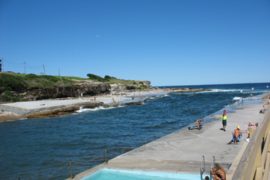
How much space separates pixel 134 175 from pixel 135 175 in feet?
0.14

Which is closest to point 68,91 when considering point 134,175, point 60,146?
point 60,146

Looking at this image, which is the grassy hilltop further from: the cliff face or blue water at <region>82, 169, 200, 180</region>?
blue water at <region>82, 169, 200, 180</region>

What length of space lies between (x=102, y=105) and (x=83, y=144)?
4630 centimetres

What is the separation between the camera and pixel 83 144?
28.8 meters

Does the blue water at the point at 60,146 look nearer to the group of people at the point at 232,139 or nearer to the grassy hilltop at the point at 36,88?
the group of people at the point at 232,139

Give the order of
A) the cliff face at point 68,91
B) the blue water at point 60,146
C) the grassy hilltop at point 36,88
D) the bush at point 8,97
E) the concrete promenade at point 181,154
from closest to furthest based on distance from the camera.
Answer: the concrete promenade at point 181,154 < the blue water at point 60,146 < the bush at point 8,97 < the grassy hilltop at point 36,88 < the cliff face at point 68,91

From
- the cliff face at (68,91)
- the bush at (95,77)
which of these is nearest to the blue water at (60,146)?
the cliff face at (68,91)

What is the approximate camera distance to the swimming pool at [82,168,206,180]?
14.4 meters

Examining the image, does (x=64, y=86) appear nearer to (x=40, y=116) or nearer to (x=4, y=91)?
(x=4, y=91)

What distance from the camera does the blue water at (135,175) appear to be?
566 inches

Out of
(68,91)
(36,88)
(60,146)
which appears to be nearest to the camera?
(60,146)

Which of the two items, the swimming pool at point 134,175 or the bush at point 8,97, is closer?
the swimming pool at point 134,175

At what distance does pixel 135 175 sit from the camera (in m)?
15.1

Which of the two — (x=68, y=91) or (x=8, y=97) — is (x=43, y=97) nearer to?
(x=68, y=91)
